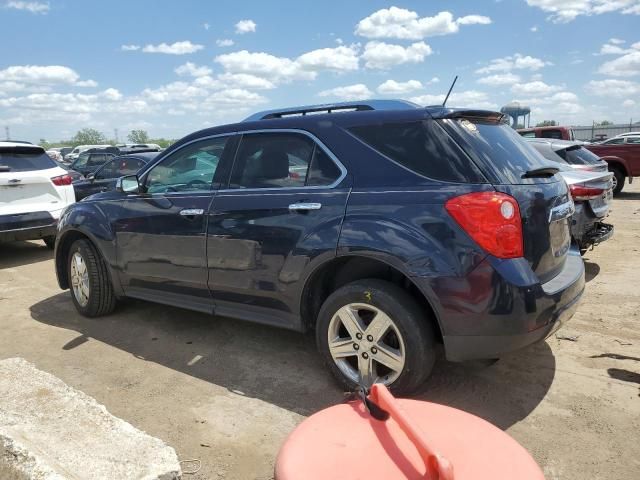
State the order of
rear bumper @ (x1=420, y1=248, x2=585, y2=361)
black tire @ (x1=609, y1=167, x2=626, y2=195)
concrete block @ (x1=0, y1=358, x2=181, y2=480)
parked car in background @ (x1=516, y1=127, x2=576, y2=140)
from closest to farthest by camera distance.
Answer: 1. concrete block @ (x1=0, y1=358, x2=181, y2=480)
2. rear bumper @ (x1=420, y1=248, x2=585, y2=361)
3. parked car in background @ (x1=516, y1=127, x2=576, y2=140)
4. black tire @ (x1=609, y1=167, x2=626, y2=195)

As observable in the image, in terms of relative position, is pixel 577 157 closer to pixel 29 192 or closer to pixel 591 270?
pixel 591 270

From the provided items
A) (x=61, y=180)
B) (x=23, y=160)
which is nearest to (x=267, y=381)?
(x=61, y=180)

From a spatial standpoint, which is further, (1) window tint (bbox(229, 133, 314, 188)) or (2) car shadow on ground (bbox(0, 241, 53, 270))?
(2) car shadow on ground (bbox(0, 241, 53, 270))

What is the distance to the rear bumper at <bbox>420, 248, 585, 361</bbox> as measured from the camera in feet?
8.75

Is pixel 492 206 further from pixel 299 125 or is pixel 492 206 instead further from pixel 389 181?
pixel 299 125

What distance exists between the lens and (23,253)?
8.52 m

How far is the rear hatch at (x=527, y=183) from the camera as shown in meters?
2.81

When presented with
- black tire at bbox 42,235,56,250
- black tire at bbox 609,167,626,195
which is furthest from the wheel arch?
black tire at bbox 609,167,626,195

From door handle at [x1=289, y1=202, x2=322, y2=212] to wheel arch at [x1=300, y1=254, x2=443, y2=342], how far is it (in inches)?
13.7

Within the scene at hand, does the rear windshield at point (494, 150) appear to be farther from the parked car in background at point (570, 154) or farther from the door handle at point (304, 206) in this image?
the parked car in background at point (570, 154)

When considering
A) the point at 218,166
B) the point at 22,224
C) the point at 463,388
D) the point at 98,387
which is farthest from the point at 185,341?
the point at 22,224

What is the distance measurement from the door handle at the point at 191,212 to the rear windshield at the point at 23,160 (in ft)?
15.9

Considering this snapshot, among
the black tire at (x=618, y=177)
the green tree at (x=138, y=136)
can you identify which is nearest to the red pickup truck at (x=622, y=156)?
the black tire at (x=618, y=177)

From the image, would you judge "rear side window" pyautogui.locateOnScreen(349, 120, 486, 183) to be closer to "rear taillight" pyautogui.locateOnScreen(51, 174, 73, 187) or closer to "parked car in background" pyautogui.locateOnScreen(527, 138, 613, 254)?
"parked car in background" pyautogui.locateOnScreen(527, 138, 613, 254)
